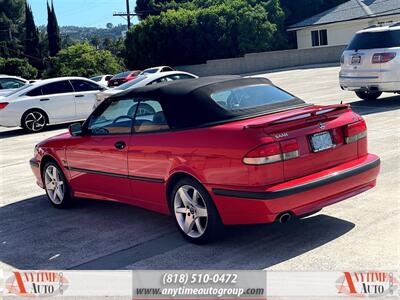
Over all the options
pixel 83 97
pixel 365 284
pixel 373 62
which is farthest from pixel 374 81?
pixel 365 284

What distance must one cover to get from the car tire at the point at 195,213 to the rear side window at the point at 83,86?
35.9ft

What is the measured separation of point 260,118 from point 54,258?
7.73 ft

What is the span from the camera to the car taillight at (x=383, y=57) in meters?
13.1

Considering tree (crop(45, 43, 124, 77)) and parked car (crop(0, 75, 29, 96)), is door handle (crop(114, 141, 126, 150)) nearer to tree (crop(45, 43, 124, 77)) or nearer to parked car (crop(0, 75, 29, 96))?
parked car (crop(0, 75, 29, 96))

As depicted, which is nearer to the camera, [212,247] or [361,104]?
[212,247]

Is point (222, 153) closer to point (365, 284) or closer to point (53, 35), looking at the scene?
point (365, 284)

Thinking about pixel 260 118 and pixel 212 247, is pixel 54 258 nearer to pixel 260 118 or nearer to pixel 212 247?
pixel 212 247

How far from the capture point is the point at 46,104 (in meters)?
15.6

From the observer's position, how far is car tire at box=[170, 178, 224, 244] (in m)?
5.31

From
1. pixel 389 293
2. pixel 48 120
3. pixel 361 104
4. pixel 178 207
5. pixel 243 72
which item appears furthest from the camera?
pixel 243 72

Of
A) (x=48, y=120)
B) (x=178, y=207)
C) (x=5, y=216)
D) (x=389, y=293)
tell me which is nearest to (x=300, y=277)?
(x=389, y=293)

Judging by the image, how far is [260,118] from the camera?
5523mm

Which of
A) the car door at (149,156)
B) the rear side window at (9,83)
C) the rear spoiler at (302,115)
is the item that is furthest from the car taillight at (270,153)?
the rear side window at (9,83)

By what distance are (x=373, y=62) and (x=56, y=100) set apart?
8143 millimetres
